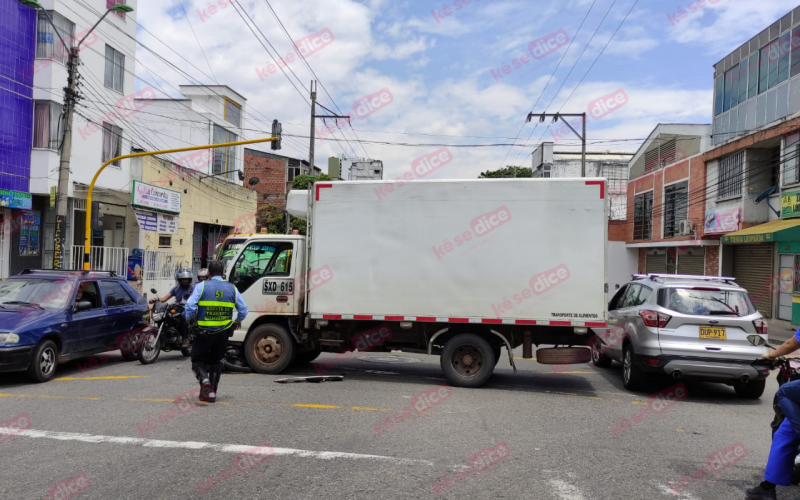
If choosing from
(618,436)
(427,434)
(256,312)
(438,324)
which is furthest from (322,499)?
(256,312)

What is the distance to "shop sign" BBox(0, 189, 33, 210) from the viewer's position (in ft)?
54.0

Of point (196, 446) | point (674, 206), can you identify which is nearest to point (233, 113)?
point (674, 206)

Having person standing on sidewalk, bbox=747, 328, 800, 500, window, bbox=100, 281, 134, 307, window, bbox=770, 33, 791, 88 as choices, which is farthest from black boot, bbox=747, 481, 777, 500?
window, bbox=770, 33, 791, 88

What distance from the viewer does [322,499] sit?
160 inches

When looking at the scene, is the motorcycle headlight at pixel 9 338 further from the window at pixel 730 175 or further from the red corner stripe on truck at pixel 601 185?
the window at pixel 730 175

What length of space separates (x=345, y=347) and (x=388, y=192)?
2.50 metres

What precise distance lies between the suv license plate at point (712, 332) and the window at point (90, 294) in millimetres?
8878

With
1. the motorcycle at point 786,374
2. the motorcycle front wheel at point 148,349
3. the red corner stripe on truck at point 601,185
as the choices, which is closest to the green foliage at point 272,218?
the motorcycle front wheel at point 148,349

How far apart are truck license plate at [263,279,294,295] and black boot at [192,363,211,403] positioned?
6.73ft

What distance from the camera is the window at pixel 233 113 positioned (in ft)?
107

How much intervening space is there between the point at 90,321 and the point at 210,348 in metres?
3.28

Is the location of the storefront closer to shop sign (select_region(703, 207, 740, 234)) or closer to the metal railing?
shop sign (select_region(703, 207, 740, 234))

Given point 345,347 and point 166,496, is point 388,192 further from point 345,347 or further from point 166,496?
point 166,496

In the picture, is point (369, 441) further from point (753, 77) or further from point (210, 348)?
point (753, 77)
